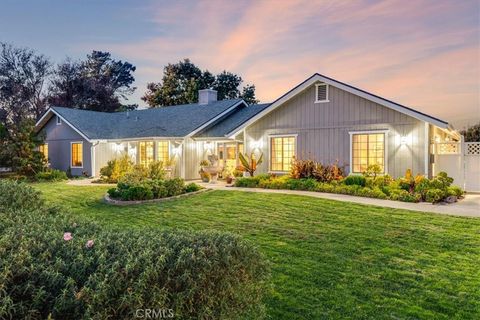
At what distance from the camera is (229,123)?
20.9 m

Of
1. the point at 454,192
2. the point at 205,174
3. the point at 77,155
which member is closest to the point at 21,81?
the point at 77,155

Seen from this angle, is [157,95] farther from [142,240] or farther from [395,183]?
[142,240]

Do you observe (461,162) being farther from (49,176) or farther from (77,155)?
(77,155)

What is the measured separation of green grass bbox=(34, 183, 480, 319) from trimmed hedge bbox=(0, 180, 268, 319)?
127 centimetres

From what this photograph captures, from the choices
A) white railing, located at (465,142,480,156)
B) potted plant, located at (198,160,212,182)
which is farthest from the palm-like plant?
white railing, located at (465,142,480,156)

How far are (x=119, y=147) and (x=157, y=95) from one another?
58.4 feet

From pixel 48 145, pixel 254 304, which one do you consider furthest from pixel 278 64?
pixel 254 304

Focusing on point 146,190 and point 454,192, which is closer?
point 146,190

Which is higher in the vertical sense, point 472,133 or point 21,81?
point 21,81

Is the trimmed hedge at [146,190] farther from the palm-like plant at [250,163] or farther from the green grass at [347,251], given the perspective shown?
the palm-like plant at [250,163]

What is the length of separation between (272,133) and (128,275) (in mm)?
14897

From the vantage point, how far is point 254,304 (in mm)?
3268

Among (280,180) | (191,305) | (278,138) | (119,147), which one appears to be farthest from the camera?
(119,147)

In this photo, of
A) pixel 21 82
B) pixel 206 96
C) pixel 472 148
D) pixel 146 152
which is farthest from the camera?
pixel 21 82
